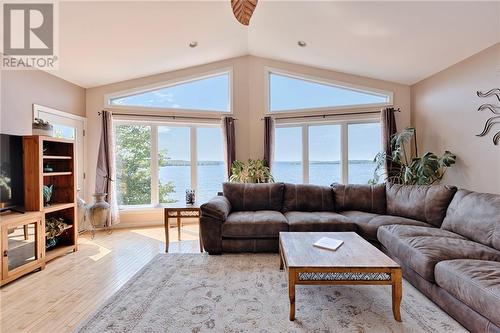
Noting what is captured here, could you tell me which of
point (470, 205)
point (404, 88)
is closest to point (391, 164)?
point (404, 88)

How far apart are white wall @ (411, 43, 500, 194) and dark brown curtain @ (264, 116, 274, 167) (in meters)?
2.58

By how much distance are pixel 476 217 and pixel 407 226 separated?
601 millimetres

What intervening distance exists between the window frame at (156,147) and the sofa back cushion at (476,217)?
12.6 feet

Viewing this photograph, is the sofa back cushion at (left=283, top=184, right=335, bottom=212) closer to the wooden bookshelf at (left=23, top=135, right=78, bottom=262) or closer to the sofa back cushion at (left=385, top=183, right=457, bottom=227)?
the sofa back cushion at (left=385, top=183, right=457, bottom=227)

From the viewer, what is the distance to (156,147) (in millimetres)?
4879

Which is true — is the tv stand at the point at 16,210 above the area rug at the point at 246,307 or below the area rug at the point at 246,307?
above


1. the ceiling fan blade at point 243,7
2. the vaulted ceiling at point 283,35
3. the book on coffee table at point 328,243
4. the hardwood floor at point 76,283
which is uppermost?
the vaulted ceiling at point 283,35

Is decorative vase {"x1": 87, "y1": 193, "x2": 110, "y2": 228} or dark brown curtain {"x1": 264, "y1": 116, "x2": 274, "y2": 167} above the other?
dark brown curtain {"x1": 264, "y1": 116, "x2": 274, "y2": 167}

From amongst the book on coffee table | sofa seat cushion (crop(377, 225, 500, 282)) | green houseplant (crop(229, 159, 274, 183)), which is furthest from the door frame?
sofa seat cushion (crop(377, 225, 500, 282))

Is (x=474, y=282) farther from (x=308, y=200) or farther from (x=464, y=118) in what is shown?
(x=464, y=118)

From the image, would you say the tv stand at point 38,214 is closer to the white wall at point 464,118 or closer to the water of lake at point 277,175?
the water of lake at point 277,175

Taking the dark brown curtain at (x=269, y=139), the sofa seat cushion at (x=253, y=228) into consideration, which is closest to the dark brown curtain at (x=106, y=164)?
the sofa seat cushion at (x=253, y=228)

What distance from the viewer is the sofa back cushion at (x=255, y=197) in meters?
3.84

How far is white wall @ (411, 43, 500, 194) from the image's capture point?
3.03 meters
